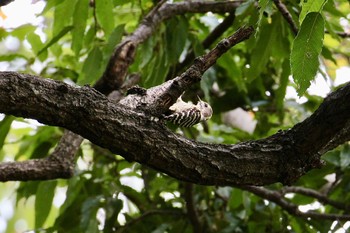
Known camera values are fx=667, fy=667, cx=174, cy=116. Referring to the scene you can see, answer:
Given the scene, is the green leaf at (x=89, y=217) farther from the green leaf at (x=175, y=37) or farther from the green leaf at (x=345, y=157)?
the green leaf at (x=345, y=157)

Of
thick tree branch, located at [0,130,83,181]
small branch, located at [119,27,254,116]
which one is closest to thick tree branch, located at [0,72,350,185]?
small branch, located at [119,27,254,116]

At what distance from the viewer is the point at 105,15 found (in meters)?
1.69

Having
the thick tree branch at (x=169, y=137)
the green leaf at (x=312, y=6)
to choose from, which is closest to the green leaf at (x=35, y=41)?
the thick tree branch at (x=169, y=137)

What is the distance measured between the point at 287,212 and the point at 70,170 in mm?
679

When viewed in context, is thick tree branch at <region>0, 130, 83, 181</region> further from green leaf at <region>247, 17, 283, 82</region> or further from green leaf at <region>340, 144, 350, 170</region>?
green leaf at <region>340, 144, 350, 170</region>

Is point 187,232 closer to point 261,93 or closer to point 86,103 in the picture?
point 261,93

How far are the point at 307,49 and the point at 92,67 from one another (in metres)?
0.82

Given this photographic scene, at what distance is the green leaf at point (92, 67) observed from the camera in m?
1.74

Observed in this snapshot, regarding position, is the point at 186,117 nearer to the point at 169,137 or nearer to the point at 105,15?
the point at 169,137

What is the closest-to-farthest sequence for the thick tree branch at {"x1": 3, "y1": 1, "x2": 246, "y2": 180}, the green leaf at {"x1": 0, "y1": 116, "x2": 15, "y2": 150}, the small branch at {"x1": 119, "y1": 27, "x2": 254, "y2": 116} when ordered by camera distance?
the small branch at {"x1": 119, "y1": 27, "x2": 254, "y2": 116} < the thick tree branch at {"x1": 3, "y1": 1, "x2": 246, "y2": 180} < the green leaf at {"x1": 0, "y1": 116, "x2": 15, "y2": 150}

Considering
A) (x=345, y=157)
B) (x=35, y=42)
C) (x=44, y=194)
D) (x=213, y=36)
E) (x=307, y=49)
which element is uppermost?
(x=213, y=36)

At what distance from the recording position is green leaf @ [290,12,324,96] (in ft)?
3.50

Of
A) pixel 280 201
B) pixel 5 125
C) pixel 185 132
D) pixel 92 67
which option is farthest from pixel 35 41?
pixel 280 201

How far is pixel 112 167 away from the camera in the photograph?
2.10 meters
